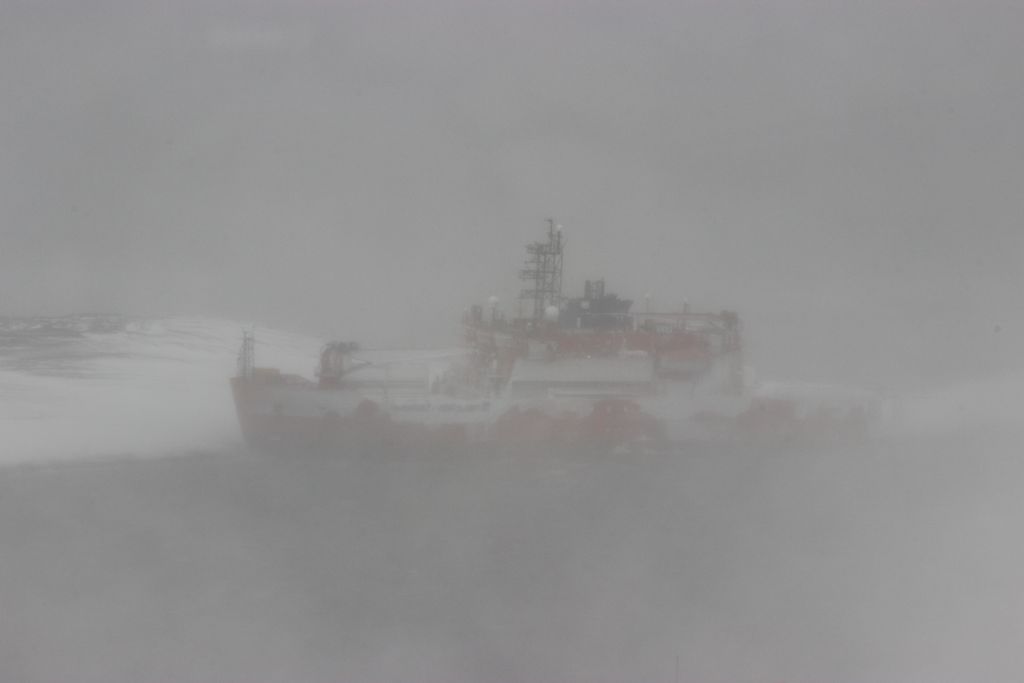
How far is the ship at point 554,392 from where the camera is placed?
55.1 ft

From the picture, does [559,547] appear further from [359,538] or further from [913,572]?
[913,572]

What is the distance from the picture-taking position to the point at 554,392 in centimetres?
1750

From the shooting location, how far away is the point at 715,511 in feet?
37.7

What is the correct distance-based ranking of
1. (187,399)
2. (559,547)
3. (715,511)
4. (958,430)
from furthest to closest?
(187,399)
(958,430)
(715,511)
(559,547)

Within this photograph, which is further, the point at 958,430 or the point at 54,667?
the point at 958,430

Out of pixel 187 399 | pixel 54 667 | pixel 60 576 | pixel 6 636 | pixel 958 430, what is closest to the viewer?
pixel 54 667

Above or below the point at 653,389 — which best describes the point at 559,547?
below

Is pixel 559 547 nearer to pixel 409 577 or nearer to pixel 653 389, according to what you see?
pixel 409 577

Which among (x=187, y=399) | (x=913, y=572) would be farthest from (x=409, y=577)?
(x=187, y=399)

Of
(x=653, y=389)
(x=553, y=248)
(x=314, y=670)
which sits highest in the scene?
(x=553, y=248)

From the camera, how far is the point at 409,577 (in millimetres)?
8609

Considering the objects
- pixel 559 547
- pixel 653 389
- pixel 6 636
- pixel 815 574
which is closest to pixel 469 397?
pixel 653 389

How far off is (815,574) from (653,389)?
29.8 feet

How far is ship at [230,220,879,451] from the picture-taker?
16.8 m
